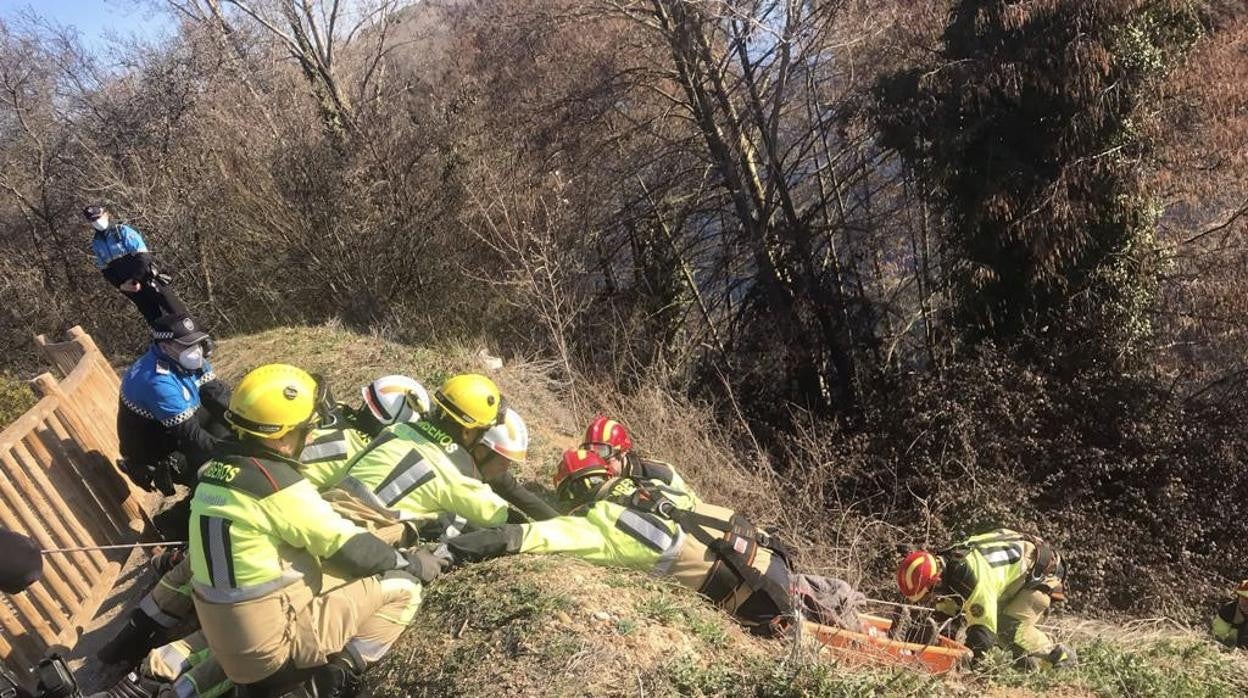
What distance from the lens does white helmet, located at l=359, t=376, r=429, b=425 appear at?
4.90m

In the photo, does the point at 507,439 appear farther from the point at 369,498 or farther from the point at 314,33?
the point at 314,33

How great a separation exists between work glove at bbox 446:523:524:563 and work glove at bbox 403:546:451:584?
0.07 meters

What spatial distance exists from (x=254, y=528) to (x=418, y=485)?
3.44 feet

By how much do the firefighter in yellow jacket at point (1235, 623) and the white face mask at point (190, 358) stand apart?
766 centimetres

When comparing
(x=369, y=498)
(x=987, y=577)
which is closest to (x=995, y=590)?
(x=987, y=577)

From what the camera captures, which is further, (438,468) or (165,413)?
(165,413)

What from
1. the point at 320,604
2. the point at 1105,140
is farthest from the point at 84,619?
the point at 1105,140

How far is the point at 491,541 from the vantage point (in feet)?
13.4

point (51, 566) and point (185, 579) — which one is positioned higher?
point (51, 566)

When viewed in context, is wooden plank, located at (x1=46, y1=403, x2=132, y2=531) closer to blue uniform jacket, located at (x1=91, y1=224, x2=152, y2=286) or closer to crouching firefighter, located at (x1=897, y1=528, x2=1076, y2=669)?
blue uniform jacket, located at (x1=91, y1=224, x2=152, y2=286)

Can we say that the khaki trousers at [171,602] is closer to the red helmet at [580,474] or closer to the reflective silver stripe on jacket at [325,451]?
the reflective silver stripe on jacket at [325,451]

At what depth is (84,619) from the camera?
178 inches

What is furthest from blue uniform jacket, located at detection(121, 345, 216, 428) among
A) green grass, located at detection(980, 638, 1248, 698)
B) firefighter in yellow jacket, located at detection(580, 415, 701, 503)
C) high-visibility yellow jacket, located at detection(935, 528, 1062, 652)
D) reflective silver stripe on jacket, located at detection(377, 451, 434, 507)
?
green grass, located at detection(980, 638, 1248, 698)

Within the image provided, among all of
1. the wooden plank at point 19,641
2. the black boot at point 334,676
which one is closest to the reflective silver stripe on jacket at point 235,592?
the black boot at point 334,676
